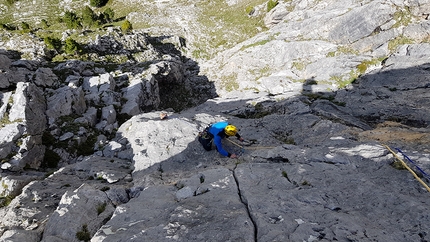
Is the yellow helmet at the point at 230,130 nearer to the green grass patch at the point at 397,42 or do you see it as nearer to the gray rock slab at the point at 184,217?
the gray rock slab at the point at 184,217

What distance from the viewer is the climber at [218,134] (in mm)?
14264

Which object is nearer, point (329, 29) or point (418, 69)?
point (418, 69)

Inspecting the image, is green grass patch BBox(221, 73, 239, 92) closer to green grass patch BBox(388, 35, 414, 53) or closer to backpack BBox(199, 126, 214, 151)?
green grass patch BBox(388, 35, 414, 53)

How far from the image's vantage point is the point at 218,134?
1498cm

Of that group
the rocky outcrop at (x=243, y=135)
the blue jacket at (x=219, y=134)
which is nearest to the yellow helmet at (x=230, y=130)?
the blue jacket at (x=219, y=134)

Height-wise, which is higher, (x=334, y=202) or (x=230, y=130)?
(x=230, y=130)

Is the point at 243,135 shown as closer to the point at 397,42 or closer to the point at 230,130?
the point at 230,130

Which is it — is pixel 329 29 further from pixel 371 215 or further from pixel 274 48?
pixel 371 215

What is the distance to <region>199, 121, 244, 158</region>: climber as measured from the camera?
46.8 feet

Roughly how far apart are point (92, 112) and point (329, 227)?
→ 24.7 m

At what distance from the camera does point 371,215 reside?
7.39 metres

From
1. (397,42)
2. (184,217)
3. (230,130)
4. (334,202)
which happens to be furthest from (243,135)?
(397,42)

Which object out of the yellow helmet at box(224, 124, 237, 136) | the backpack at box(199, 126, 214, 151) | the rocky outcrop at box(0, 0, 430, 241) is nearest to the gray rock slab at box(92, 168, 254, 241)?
the rocky outcrop at box(0, 0, 430, 241)

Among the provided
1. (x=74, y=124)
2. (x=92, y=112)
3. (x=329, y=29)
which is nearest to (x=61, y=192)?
(x=74, y=124)
